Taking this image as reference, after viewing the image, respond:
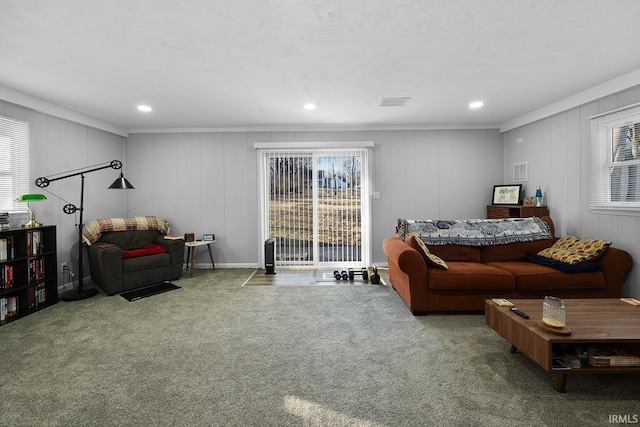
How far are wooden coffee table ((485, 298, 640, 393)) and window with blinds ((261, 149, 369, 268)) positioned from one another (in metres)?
3.19

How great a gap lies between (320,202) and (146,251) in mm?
2922

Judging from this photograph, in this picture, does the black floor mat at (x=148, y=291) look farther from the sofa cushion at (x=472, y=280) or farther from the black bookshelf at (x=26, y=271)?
the sofa cushion at (x=472, y=280)

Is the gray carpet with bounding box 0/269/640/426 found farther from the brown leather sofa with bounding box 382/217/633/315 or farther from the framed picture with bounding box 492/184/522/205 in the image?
the framed picture with bounding box 492/184/522/205

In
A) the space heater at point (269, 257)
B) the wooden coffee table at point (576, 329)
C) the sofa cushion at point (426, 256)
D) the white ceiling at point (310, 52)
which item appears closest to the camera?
the wooden coffee table at point (576, 329)

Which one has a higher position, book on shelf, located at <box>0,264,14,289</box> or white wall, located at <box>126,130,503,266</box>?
white wall, located at <box>126,130,503,266</box>

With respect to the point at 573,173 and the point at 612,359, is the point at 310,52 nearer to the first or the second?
the point at 612,359

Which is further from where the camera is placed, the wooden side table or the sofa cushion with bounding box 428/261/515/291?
the wooden side table

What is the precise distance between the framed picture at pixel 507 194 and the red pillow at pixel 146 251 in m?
5.67

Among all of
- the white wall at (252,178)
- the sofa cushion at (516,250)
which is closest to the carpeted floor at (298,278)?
the white wall at (252,178)

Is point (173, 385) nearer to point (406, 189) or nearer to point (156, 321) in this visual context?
point (156, 321)

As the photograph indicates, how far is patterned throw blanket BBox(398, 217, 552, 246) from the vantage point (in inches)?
155

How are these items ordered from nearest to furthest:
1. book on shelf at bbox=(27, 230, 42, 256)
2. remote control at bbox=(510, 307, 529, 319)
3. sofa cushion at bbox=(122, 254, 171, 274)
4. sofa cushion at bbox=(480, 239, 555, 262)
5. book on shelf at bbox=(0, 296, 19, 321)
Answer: remote control at bbox=(510, 307, 529, 319) < book on shelf at bbox=(0, 296, 19, 321) < book on shelf at bbox=(27, 230, 42, 256) < sofa cushion at bbox=(480, 239, 555, 262) < sofa cushion at bbox=(122, 254, 171, 274)

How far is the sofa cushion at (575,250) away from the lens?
128 inches

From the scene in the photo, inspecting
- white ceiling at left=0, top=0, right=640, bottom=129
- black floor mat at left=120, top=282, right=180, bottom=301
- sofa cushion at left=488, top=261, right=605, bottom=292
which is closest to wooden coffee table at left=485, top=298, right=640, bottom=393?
sofa cushion at left=488, top=261, right=605, bottom=292
